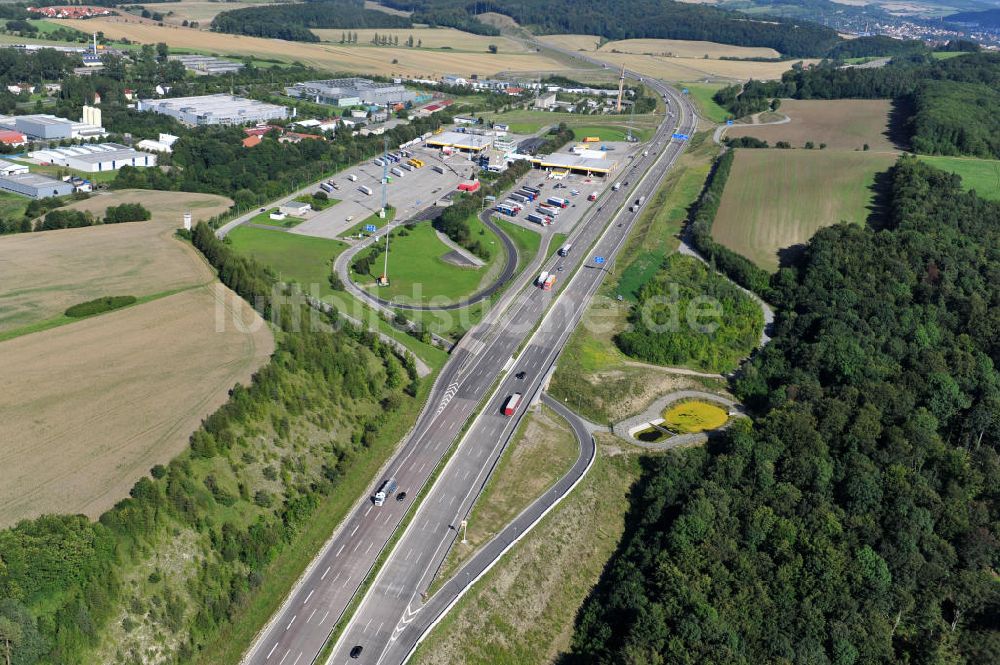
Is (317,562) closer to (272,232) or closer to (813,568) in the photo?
(813,568)

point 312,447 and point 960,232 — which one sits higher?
point 960,232

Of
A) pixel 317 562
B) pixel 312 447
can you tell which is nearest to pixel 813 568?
pixel 317 562

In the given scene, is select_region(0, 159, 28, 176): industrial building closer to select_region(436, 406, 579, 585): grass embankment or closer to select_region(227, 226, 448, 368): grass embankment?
select_region(227, 226, 448, 368): grass embankment

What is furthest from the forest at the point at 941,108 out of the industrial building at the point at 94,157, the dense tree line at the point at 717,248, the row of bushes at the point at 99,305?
the row of bushes at the point at 99,305

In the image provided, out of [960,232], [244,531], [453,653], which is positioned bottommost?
[453,653]

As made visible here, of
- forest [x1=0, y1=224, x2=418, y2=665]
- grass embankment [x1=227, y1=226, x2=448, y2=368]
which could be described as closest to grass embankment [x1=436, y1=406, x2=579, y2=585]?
forest [x1=0, y1=224, x2=418, y2=665]

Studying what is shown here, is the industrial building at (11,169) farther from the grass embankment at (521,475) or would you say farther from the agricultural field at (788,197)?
the agricultural field at (788,197)
